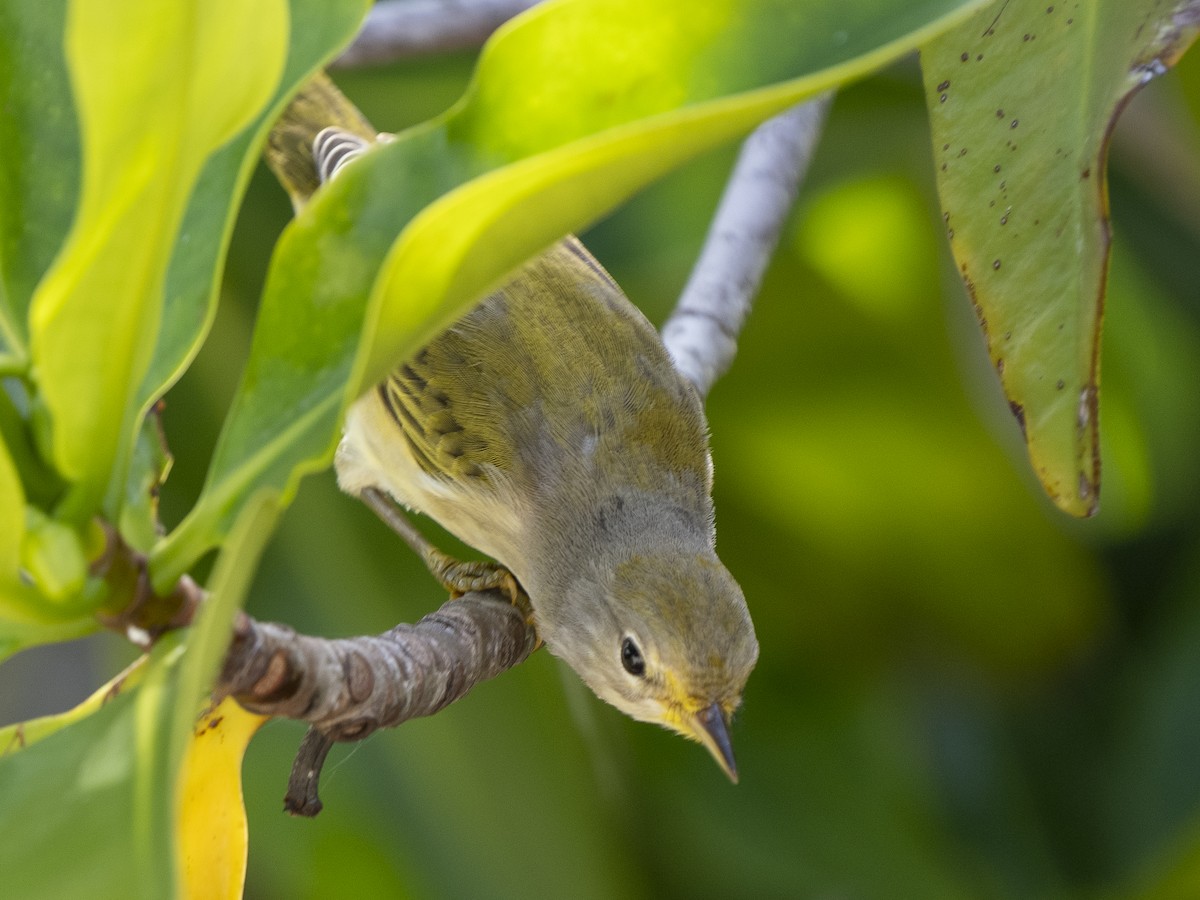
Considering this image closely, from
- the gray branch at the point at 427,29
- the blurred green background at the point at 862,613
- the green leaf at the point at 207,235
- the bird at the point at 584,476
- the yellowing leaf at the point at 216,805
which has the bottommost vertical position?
the blurred green background at the point at 862,613

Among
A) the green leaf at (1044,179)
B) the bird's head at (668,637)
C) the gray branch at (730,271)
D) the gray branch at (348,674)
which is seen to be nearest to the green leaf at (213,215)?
the gray branch at (348,674)

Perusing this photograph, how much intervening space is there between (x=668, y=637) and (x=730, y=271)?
0.62m

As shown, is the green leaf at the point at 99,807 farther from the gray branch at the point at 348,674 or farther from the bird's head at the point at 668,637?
the bird's head at the point at 668,637

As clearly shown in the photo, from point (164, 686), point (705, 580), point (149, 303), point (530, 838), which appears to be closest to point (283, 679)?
point (164, 686)

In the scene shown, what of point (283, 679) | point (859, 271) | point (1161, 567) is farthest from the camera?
point (859, 271)

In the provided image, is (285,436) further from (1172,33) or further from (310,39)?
(1172,33)

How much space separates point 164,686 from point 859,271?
2011 millimetres

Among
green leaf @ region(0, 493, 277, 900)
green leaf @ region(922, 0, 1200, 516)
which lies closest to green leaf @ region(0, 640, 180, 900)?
green leaf @ region(0, 493, 277, 900)

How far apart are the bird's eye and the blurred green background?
0.62 meters

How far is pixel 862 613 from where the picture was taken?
2.44 metres

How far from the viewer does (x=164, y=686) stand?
33.2 inches

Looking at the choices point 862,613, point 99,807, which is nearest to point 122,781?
point 99,807

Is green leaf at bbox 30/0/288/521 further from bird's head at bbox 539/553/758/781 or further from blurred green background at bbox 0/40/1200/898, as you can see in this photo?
blurred green background at bbox 0/40/1200/898

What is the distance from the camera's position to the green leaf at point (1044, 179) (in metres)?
1.08
